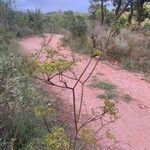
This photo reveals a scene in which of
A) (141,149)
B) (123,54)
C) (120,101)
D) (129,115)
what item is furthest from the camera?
(123,54)

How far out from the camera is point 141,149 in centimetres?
620

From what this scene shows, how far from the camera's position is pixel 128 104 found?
8305mm

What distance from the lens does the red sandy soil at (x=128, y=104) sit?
6.56 metres

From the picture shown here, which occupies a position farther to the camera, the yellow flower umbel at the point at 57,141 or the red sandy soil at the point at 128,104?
the red sandy soil at the point at 128,104

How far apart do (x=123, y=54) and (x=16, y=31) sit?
6197mm

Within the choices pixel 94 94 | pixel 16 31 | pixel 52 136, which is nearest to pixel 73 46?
pixel 16 31

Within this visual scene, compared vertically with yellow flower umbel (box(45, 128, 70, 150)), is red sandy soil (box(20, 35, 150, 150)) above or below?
below

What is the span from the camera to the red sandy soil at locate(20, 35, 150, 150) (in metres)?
6.56

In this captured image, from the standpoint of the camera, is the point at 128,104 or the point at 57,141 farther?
the point at 128,104

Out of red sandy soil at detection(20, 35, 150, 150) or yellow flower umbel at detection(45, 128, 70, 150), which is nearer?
yellow flower umbel at detection(45, 128, 70, 150)

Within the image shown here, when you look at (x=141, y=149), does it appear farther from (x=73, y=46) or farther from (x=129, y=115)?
(x=73, y=46)

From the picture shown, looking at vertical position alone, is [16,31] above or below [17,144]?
below

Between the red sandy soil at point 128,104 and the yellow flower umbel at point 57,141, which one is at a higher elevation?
the yellow flower umbel at point 57,141

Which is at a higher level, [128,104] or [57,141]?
[57,141]
